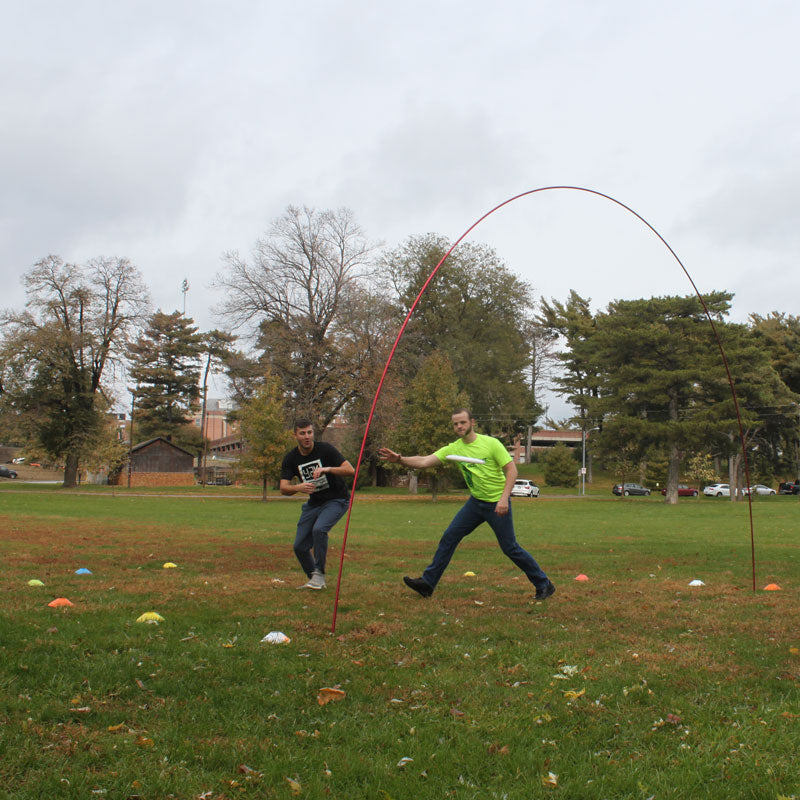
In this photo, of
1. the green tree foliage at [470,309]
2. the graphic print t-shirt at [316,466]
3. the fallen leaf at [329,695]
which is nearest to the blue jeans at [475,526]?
the graphic print t-shirt at [316,466]

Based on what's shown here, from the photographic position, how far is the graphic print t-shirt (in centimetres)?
915

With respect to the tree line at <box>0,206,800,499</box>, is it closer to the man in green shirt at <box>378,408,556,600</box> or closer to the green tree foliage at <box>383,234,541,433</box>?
the green tree foliage at <box>383,234,541,433</box>

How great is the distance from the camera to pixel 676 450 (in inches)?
1937

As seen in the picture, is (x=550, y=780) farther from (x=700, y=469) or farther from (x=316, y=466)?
(x=700, y=469)

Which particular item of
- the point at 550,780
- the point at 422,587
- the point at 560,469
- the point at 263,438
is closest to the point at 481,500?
the point at 422,587

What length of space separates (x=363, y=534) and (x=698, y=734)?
15875mm

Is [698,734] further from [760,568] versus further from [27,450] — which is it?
[27,450]

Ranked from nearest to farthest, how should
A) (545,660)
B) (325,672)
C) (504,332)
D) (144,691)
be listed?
(144,691)
(325,672)
(545,660)
(504,332)

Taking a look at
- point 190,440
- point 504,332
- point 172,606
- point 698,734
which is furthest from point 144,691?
point 190,440

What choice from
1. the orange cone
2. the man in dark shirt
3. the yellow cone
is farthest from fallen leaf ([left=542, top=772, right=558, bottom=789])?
the orange cone

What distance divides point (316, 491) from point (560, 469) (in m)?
68.6

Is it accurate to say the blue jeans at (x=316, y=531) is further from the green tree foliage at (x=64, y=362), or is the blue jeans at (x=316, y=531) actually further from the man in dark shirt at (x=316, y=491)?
the green tree foliage at (x=64, y=362)

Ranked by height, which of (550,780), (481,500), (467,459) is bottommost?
(550,780)

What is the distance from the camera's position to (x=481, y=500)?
28.0 ft
